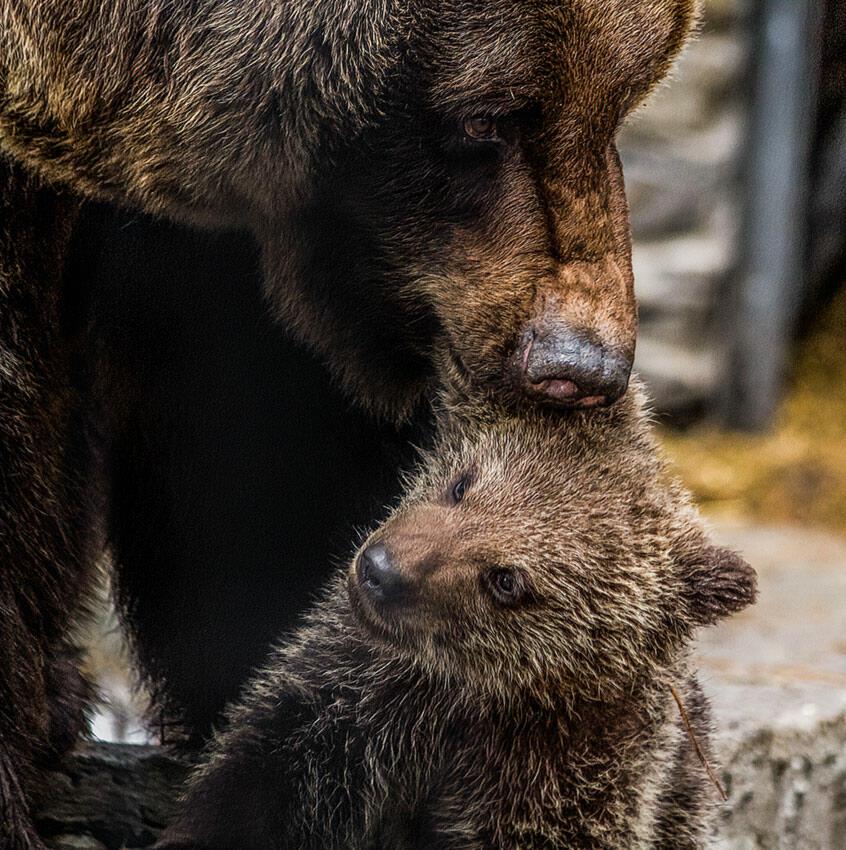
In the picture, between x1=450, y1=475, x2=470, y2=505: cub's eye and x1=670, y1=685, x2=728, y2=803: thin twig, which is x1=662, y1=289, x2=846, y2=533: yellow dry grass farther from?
x1=450, y1=475, x2=470, y2=505: cub's eye

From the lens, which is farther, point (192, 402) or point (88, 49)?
point (192, 402)

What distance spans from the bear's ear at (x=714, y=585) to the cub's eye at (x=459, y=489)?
57 centimetres

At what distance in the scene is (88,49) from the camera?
3.30 metres

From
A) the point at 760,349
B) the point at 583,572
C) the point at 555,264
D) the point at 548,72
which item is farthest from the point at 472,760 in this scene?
the point at 760,349

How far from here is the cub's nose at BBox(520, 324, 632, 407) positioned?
317 centimetres

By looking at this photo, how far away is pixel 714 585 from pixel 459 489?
68 centimetres

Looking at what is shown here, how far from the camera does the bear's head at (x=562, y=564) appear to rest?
151 inches

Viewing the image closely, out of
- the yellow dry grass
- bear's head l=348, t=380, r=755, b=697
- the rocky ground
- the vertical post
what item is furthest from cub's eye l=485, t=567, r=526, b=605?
the vertical post

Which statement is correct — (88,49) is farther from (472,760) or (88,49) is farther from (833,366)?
(833,366)

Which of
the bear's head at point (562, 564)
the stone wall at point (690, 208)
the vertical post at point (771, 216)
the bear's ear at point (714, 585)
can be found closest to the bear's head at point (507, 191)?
the bear's head at point (562, 564)

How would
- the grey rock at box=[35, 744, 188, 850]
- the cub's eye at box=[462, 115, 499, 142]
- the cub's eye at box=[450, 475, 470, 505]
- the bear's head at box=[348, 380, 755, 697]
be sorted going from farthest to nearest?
1. the grey rock at box=[35, 744, 188, 850]
2. the cub's eye at box=[450, 475, 470, 505]
3. the bear's head at box=[348, 380, 755, 697]
4. the cub's eye at box=[462, 115, 499, 142]

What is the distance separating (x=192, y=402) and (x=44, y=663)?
75 cm

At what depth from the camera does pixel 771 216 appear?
32.7 ft

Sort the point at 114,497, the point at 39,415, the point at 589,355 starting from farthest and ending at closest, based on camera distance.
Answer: the point at 114,497, the point at 39,415, the point at 589,355
